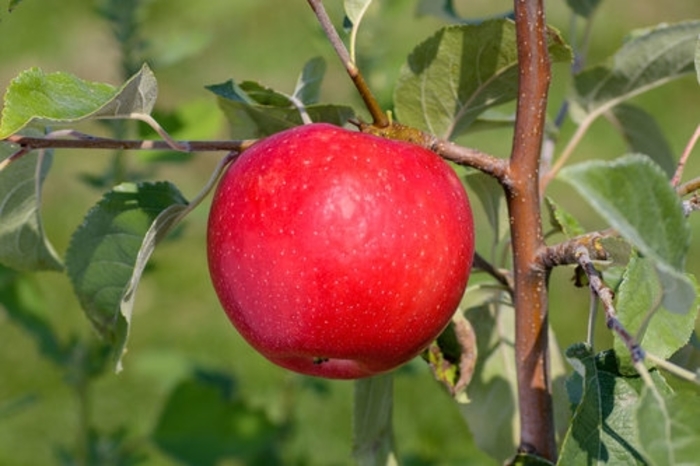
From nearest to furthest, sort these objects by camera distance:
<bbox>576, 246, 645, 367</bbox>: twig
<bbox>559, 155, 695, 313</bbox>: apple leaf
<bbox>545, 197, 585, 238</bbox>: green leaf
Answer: <bbox>559, 155, 695, 313</bbox>: apple leaf < <bbox>576, 246, 645, 367</bbox>: twig < <bbox>545, 197, 585, 238</bbox>: green leaf

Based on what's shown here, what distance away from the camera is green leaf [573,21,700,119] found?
1.25 m

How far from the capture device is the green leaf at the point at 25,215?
1180 millimetres

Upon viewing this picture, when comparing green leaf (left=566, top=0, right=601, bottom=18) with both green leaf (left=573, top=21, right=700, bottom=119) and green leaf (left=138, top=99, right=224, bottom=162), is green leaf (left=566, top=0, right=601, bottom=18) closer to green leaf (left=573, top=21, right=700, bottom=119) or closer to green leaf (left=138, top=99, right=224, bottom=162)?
green leaf (left=573, top=21, right=700, bottom=119)

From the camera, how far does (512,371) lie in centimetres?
127

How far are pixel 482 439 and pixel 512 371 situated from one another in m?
0.08

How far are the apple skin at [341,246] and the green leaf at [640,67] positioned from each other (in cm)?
38

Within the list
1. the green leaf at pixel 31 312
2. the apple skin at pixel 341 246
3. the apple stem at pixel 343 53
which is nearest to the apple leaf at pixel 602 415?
the apple skin at pixel 341 246

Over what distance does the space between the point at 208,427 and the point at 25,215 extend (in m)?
0.84

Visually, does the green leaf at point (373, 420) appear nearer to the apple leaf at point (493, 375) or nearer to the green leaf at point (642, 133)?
the apple leaf at point (493, 375)

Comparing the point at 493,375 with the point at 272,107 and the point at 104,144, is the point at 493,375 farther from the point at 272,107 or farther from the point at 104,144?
Answer: the point at 104,144

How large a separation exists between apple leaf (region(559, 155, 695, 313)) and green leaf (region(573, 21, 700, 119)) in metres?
0.60

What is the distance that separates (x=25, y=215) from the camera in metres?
1.22

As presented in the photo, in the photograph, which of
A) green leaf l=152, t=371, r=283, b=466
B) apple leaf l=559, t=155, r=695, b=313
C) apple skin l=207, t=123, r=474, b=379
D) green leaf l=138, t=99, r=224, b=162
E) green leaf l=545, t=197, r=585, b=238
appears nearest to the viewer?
apple leaf l=559, t=155, r=695, b=313

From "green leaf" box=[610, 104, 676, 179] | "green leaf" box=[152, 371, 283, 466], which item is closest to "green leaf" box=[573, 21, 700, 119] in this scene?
"green leaf" box=[610, 104, 676, 179]
